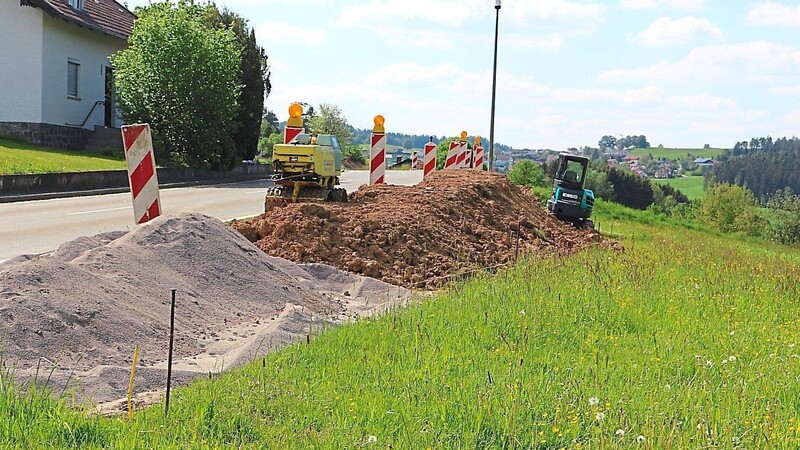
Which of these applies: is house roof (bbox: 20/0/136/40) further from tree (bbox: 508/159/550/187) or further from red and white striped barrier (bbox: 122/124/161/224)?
red and white striped barrier (bbox: 122/124/161/224)

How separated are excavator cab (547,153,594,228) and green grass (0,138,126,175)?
564 inches

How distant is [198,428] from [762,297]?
777 cm

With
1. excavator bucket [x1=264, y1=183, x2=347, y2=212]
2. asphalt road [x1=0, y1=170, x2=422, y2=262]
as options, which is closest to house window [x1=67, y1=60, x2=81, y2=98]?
asphalt road [x1=0, y1=170, x2=422, y2=262]

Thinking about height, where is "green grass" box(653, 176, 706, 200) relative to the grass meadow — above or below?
below

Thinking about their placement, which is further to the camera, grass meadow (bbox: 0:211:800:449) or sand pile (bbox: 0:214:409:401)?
sand pile (bbox: 0:214:409:401)

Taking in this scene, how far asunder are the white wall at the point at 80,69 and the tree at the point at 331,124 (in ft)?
108

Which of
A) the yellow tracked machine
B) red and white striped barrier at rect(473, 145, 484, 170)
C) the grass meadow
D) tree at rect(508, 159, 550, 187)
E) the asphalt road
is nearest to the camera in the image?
the grass meadow

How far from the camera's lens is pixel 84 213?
2000cm

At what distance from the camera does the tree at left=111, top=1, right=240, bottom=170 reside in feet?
117

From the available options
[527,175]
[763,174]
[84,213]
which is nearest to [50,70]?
[84,213]

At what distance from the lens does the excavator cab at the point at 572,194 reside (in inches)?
840

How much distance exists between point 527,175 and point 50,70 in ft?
63.9

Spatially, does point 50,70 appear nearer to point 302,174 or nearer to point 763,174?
point 302,174

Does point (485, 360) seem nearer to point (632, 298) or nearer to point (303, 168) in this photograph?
point (632, 298)
